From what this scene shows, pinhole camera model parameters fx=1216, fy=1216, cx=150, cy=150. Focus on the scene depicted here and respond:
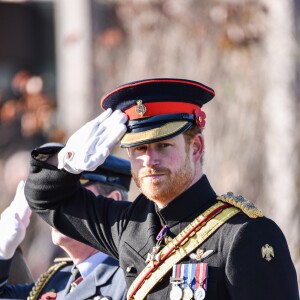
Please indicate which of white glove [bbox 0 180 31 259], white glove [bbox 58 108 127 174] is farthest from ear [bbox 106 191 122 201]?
white glove [bbox 58 108 127 174]

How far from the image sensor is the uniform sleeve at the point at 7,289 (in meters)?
5.93

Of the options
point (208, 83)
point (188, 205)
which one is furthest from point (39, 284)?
point (208, 83)

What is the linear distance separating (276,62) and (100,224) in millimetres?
5810

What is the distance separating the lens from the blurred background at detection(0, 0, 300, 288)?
1012 centimetres

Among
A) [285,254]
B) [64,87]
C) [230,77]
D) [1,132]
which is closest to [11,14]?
[64,87]

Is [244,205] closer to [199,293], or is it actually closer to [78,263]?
[199,293]

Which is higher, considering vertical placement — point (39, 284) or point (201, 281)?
point (201, 281)

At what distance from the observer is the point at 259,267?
456 centimetres

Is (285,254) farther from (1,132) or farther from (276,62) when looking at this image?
(1,132)

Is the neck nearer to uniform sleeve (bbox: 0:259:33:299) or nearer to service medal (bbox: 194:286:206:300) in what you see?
uniform sleeve (bbox: 0:259:33:299)

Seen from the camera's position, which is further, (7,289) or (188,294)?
(7,289)

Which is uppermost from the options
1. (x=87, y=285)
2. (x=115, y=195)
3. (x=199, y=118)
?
(x=199, y=118)

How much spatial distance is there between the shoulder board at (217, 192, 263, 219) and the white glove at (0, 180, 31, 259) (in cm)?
123

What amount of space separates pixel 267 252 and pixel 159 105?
30.3 inches
